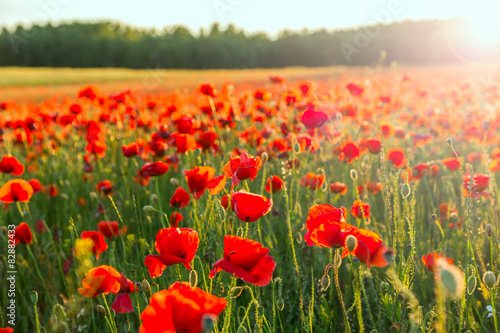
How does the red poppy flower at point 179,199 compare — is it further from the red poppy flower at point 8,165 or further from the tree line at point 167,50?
the tree line at point 167,50

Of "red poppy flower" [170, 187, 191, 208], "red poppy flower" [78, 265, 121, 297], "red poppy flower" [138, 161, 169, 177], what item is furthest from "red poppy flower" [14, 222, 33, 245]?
"red poppy flower" [78, 265, 121, 297]

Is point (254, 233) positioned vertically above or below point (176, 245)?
below

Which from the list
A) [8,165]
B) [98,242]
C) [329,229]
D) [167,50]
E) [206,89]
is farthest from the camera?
[167,50]

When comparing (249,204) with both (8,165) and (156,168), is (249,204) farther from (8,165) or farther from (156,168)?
(8,165)

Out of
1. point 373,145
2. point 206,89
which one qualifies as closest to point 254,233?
point 373,145

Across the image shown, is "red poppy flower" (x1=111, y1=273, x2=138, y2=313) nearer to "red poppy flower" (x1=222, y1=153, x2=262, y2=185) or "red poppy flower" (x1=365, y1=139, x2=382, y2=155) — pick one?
"red poppy flower" (x1=222, y1=153, x2=262, y2=185)

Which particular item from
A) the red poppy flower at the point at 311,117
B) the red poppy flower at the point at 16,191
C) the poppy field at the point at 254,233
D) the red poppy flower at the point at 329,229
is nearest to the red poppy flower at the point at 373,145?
the poppy field at the point at 254,233

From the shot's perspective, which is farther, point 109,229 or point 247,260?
point 109,229

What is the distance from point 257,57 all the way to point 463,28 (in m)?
21.6

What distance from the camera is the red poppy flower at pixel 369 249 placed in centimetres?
96

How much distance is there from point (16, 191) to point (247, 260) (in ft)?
4.23

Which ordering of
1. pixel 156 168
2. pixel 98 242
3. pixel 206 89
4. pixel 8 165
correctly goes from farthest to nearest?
1. pixel 206 89
2. pixel 8 165
3. pixel 156 168
4. pixel 98 242

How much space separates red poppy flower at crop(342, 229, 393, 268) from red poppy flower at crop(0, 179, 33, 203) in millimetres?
1428

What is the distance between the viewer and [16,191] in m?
1.82
